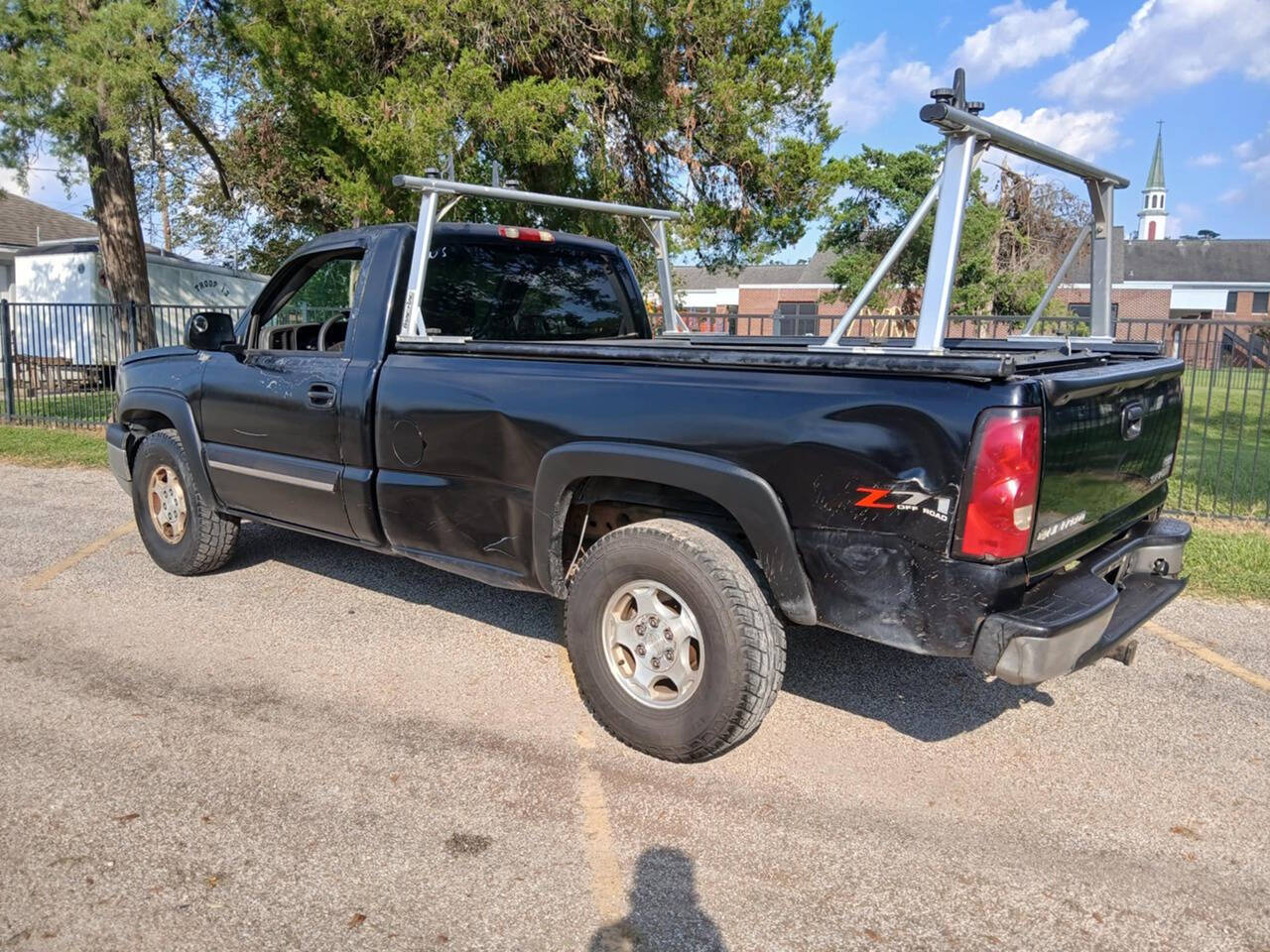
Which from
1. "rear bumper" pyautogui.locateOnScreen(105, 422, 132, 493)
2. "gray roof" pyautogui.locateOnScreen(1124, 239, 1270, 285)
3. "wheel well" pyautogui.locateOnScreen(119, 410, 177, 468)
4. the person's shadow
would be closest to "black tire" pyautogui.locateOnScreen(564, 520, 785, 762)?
the person's shadow

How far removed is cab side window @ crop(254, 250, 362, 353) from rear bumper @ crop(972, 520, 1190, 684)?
331cm

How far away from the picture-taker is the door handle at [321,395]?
15.3 ft

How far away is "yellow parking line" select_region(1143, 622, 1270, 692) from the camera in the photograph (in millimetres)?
4688

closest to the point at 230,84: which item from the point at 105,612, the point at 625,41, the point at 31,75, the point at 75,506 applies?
the point at 31,75

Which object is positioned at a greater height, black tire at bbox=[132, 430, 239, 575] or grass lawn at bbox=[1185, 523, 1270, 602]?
black tire at bbox=[132, 430, 239, 575]

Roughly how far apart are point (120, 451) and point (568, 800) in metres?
4.32

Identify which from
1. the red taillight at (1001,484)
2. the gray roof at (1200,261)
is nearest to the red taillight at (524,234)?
the red taillight at (1001,484)

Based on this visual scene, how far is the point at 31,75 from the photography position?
38.8 ft

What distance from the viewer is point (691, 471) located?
3.44m

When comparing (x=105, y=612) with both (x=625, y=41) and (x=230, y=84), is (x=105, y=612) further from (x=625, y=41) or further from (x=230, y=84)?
(x=230, y=84)

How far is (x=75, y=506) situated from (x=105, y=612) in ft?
11.8

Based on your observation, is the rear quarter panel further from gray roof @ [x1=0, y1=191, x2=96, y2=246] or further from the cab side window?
gray roof @ [x1=0, y1=191, x2=96, y2=246]

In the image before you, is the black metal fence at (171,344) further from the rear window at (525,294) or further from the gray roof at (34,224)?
the gray roof at (34,224)

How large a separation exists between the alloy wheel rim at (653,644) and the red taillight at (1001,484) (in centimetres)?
106
